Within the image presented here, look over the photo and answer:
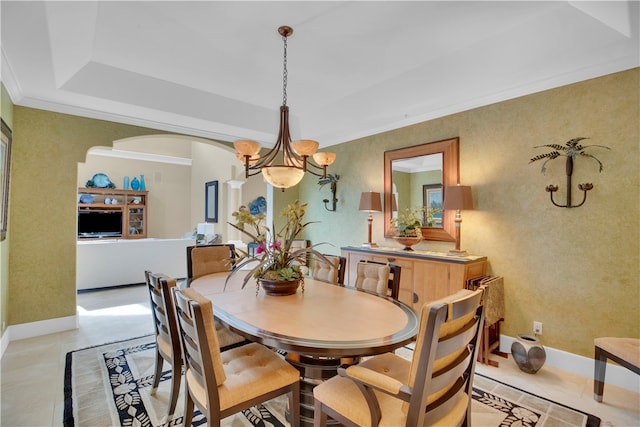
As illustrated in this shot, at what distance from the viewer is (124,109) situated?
3.73m

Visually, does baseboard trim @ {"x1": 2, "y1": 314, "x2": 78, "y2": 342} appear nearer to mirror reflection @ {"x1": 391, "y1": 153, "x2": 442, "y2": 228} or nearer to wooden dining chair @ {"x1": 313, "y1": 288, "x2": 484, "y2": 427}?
wooden dining chair @ {"x1": 313, "y1": 288, "x2": 484, "y2": 427}

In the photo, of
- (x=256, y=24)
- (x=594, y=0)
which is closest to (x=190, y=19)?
(x=256, y=24)

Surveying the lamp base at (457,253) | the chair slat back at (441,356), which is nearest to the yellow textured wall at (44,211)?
the chair slat back at (441,356)

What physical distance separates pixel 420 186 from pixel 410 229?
1.86 feet

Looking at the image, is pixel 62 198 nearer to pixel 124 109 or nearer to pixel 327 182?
pixel 124 109

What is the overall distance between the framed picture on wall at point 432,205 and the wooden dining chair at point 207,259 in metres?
2.27

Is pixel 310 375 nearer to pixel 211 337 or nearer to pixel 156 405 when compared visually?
pixel 211 337

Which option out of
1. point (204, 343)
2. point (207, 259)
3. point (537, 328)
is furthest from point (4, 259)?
point (537, 328)

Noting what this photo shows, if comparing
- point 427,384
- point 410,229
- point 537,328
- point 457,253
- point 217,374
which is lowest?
point 537,328

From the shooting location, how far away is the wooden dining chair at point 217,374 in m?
1.42

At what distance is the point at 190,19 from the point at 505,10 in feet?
7.92

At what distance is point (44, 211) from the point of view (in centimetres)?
350

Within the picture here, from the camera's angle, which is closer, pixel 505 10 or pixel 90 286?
pixel 505 10

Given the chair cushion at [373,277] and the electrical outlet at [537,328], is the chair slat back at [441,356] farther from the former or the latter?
the electrical outlet at [537,328]
